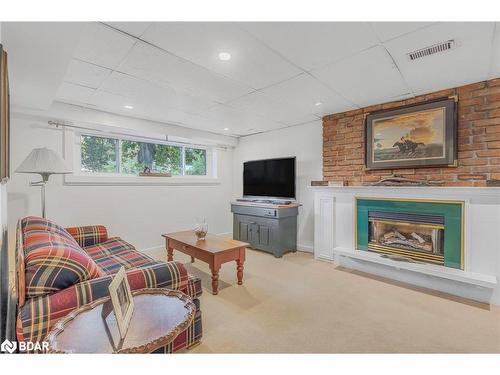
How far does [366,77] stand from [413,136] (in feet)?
3.59

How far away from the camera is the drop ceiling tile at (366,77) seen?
200cm

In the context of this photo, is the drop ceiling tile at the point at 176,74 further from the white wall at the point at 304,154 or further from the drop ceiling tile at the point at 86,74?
the white wall at the point at 304,154

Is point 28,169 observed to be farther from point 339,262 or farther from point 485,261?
point 485,261

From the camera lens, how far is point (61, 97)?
9.48 ft

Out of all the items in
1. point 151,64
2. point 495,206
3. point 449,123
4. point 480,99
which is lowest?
point 495,206

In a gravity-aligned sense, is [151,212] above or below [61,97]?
below

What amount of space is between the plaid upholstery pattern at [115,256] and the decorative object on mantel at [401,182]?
275 cm

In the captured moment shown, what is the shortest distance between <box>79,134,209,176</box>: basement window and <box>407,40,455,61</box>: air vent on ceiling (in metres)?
3.69

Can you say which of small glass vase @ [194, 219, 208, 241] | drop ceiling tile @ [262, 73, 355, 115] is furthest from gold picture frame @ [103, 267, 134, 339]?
drop ceiling tile @ [262, 73, 355, 115]

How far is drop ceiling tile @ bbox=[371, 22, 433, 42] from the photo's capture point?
5.12ft
